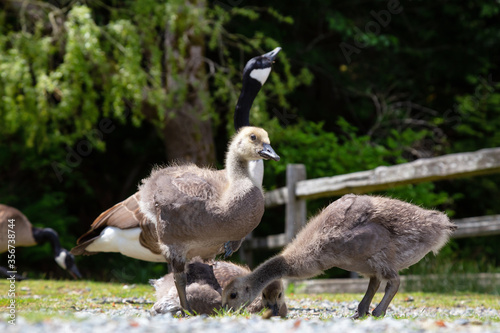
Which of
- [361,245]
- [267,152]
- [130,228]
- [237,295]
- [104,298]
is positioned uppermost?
[267,152]

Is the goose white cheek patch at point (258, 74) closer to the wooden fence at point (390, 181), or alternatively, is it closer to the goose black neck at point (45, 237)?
the wooden fence at point (390, 181)

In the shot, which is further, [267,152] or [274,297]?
[274,297]

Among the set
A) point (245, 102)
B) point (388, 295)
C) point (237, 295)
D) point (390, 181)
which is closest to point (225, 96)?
point (245, 102)

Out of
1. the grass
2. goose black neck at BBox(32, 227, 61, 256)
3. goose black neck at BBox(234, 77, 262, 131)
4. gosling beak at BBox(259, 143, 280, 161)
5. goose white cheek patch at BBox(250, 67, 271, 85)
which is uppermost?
goose white cheek patch at BBox(250, 67, 271, 85)

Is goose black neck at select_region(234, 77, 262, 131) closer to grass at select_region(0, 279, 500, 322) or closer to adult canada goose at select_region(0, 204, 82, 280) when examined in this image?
grass at select_region(0, 279, 500, 322)

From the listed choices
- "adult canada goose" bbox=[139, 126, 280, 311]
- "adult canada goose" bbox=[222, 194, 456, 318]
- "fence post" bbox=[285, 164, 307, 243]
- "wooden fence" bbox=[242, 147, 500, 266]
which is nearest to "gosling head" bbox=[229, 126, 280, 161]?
"adult canada goose" bbox=[139, 126, 280, 311]

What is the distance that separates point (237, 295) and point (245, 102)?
3.37 m

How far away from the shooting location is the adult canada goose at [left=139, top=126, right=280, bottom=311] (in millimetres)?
5223

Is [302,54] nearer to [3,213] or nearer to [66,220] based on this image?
[66,220]

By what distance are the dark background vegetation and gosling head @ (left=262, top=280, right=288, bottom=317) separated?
5050 millimetres

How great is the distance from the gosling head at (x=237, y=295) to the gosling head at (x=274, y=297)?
187 millimetres

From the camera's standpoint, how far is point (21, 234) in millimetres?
10180

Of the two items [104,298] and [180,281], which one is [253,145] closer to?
[180,281]

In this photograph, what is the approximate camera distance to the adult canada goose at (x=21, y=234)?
922 cm
